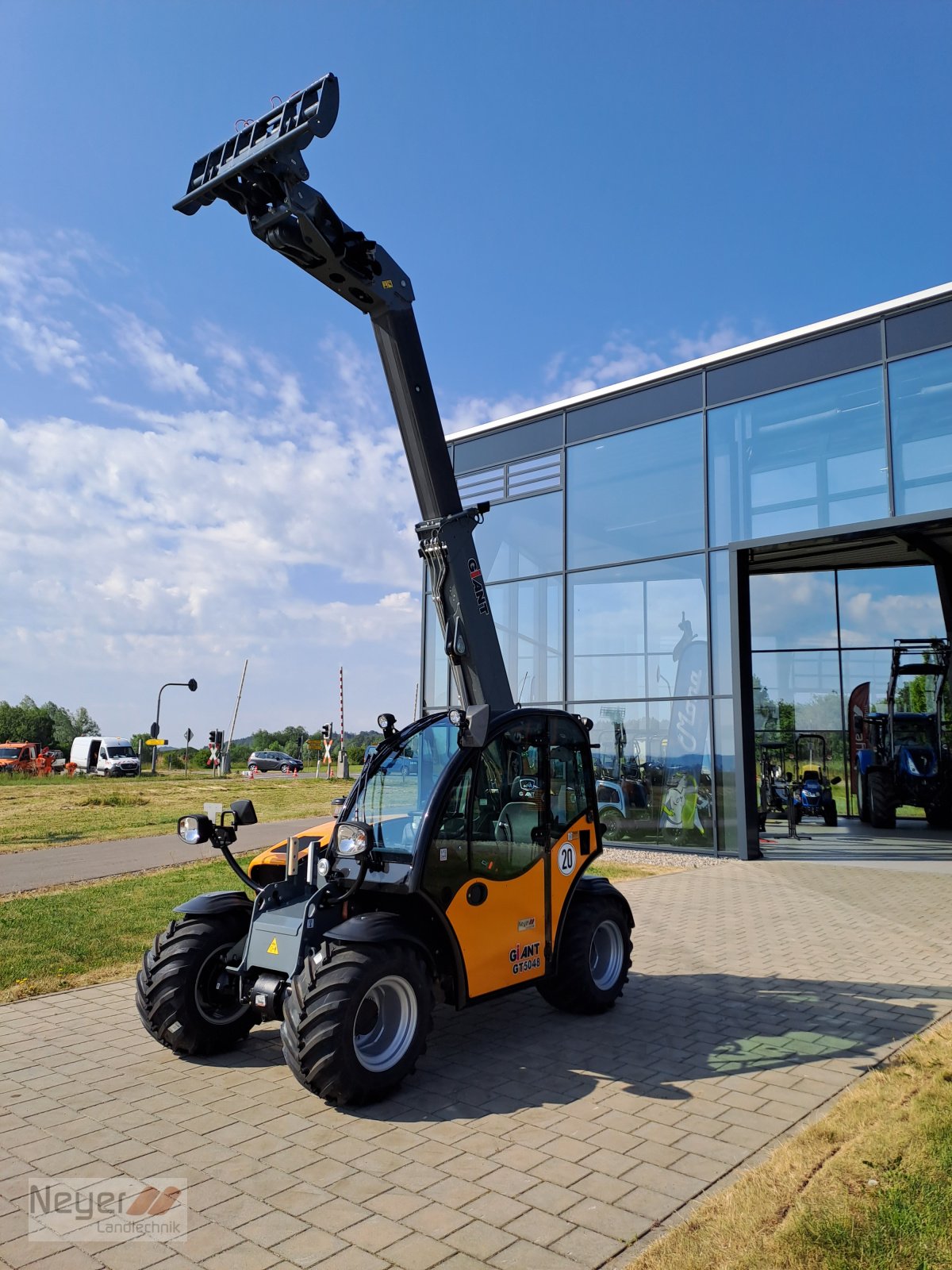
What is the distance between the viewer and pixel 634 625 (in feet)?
50.7

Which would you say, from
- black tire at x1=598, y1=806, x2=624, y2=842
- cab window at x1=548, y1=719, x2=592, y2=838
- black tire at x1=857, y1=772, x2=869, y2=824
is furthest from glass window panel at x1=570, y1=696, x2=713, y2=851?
cab window at x1=548, y1=719, x2=592, y2=838

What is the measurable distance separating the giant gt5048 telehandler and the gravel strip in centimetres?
772

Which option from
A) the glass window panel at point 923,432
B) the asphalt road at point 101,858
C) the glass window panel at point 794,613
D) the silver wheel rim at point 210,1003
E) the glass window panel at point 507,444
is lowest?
the asphalt road at point 101,858

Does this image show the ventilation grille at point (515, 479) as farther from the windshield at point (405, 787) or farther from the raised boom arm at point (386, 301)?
the windshield at point (405, 787)

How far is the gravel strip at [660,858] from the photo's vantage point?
1362cm

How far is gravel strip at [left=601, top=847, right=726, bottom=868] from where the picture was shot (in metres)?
13.6

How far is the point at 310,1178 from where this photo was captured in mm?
3744

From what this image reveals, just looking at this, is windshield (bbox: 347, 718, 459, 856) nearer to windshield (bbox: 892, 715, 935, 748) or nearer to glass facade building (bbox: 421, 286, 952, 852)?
glass facade building (bbox: 421, 286, 952, 852)

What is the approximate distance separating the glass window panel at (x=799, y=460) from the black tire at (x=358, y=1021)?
10.8 m

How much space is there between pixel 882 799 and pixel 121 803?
18230mm

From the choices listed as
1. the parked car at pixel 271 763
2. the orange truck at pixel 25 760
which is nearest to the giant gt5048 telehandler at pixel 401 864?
the orange truck at pixel 25 760

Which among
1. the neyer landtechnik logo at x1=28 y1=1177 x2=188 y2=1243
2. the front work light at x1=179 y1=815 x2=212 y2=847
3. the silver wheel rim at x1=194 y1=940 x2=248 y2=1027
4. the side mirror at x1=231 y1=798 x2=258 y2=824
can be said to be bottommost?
the neyer landtechnik logo at x1=28 y1=1177 x2=188 y2=1243

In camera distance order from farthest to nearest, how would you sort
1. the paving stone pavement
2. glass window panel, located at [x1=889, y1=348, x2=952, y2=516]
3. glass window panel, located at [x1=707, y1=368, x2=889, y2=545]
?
1. glass window panel, located at [x1=707, y1=368, x2=889, y2=545]
2. glass window panel, located at [x1=889, y1=348, x2=952, y2=516]
3. the paving stone pavement

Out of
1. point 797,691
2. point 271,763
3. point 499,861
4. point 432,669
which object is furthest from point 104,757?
point 499,861
